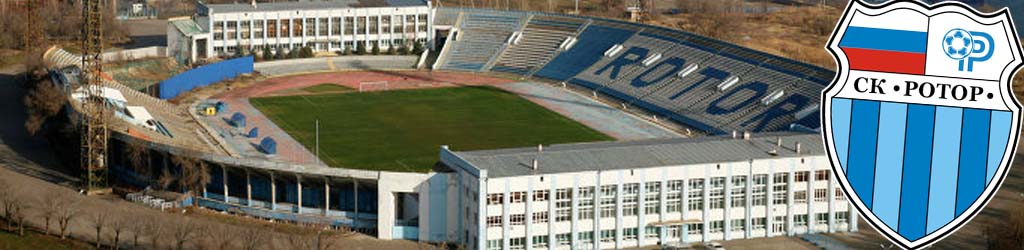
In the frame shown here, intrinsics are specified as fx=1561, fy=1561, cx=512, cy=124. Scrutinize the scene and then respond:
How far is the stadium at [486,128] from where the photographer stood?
176ft

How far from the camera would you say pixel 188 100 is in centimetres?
8506

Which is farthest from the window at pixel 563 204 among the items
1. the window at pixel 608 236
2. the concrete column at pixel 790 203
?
the concrete column at pixel 790 203

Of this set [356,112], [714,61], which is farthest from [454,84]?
[714,61]

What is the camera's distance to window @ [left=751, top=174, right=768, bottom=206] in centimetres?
5498

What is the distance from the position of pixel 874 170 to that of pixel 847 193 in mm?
485

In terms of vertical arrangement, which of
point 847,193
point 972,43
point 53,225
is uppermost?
point 972,43

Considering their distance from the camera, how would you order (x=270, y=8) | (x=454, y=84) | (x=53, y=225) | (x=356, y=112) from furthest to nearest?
1. (x=270, y=8)
2. (x=454, y=84)
3. (x=356, y=112)
4. (x=53, y=225)

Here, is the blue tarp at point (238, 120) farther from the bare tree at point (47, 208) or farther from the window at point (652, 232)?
the window at point (652, 232)

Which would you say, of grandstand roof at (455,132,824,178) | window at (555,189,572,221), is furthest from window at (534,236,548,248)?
grandstand roof at (455,132,824,178)

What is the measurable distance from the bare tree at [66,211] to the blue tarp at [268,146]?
10677mm

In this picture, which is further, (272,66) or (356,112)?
(272,66)

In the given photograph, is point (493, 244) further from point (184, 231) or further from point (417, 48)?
point (417, 48)

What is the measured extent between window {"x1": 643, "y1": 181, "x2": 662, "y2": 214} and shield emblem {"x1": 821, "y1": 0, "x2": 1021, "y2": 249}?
107 feet

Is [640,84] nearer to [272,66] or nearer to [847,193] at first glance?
[272,66]
